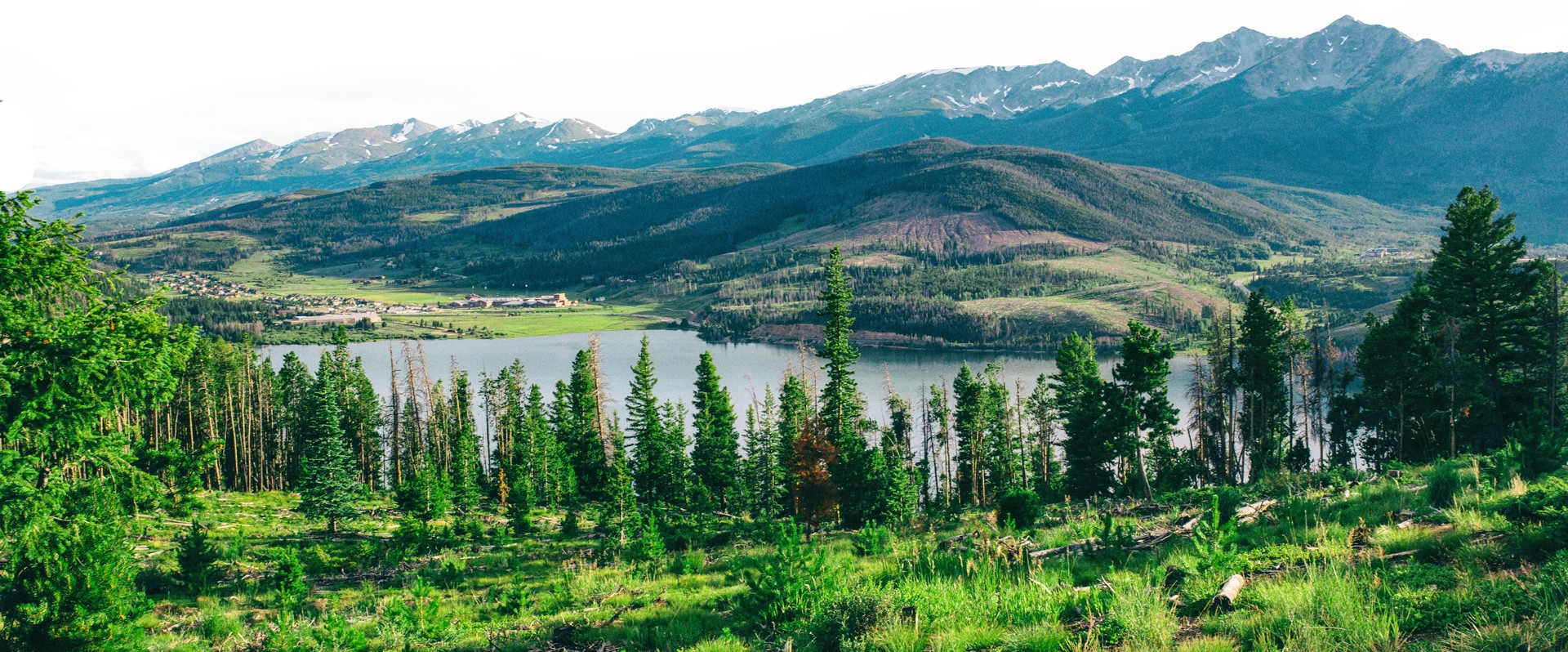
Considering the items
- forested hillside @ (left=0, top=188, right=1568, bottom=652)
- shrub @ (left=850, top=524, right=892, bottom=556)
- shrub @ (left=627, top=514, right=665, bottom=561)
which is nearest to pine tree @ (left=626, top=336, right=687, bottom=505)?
forested hillside @ (left=0, top=188, right=1568, bottom=652)

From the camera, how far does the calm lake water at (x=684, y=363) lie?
103125mm

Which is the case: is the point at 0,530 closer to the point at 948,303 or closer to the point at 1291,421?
the point at 1291,421

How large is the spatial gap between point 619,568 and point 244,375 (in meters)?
49.9

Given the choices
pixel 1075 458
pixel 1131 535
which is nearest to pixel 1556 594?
pixel 1131 535

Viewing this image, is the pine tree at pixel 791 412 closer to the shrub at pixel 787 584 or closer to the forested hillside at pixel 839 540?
the forested hillside at pixel 839 540

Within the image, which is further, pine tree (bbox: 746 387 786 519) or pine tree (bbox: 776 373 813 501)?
pine tree (bbox: 746 387 786 519)

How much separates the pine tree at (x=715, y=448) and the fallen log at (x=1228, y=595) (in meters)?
42.3

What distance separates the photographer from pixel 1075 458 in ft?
138

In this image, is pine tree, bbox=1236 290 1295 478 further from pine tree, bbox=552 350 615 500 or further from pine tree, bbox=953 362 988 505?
pine tree, bbox=552 350 615 500

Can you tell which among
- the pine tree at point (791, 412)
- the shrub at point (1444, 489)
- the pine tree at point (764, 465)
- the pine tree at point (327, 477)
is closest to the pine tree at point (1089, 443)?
the pine tree at point (791, 412)

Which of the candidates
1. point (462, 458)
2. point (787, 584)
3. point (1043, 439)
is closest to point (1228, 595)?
point (787, 584)

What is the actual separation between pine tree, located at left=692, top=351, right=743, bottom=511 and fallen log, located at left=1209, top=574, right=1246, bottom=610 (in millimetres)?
42286

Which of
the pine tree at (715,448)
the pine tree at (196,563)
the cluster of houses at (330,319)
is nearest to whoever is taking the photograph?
the pine tree at (196,563)

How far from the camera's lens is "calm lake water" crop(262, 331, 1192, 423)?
103125 millimetres
